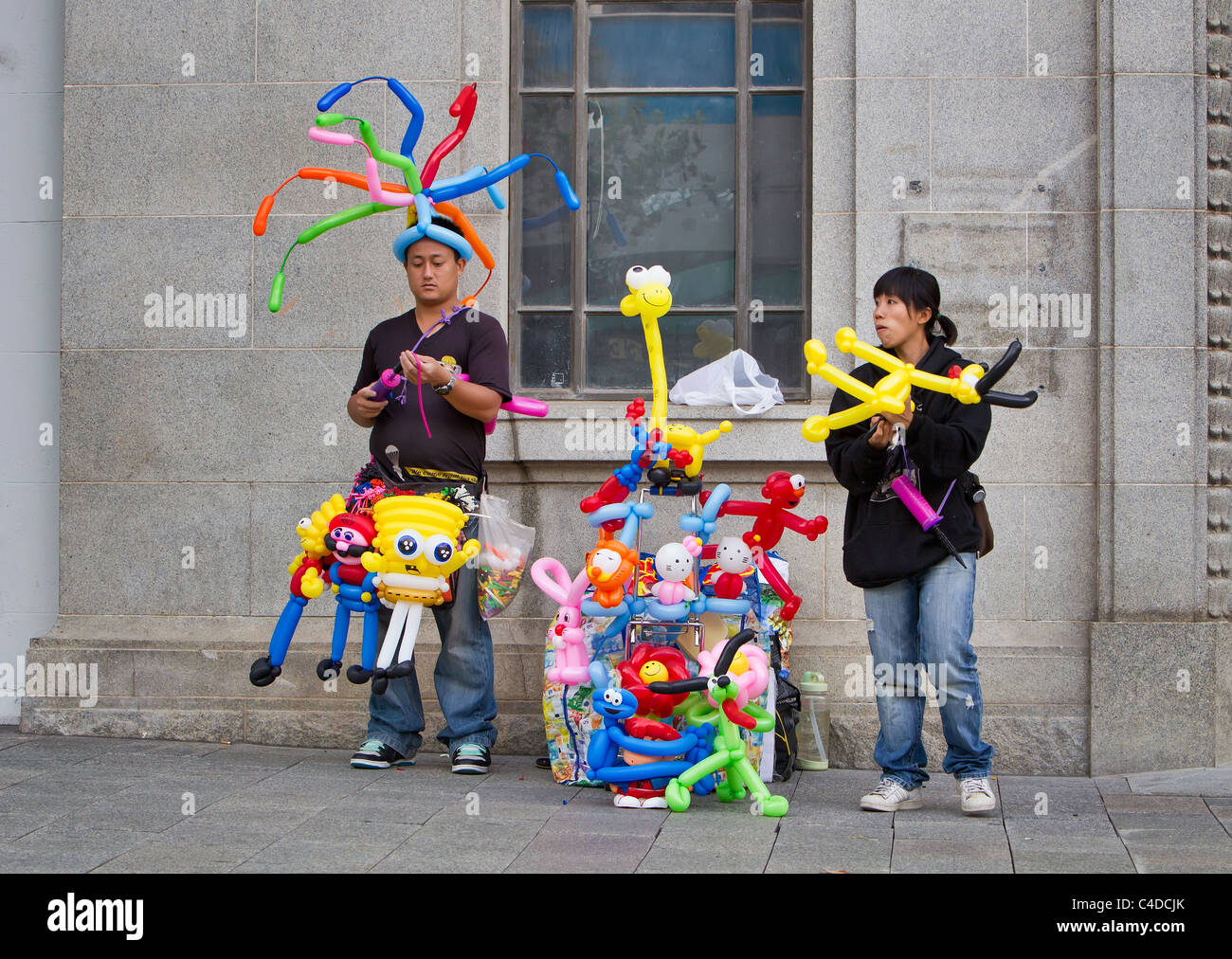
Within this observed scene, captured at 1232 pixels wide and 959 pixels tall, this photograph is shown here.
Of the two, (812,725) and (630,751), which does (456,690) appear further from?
(812,725)

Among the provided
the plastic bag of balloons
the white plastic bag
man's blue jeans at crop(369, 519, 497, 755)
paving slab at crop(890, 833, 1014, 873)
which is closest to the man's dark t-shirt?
the plastic bag of balloons

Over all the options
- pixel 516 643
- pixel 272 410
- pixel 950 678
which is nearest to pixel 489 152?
pixel 272 410

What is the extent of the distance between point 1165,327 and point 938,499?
1.77 metres

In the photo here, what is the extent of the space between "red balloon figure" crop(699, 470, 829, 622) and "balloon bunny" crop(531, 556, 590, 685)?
0.66 meters

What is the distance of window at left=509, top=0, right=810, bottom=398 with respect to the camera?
261 inches

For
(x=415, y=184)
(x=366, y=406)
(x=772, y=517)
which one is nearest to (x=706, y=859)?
(x=772, y=517)

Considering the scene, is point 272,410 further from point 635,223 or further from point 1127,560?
point 1127,560

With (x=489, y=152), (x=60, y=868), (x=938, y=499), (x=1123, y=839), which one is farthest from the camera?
(x=489, y=152)

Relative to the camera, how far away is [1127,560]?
6074 mm

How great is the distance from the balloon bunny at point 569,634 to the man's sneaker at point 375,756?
99 cm

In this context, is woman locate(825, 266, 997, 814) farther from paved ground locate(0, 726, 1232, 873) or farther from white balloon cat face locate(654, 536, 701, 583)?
white balloon cat face locate(654, 536, 701, 583)

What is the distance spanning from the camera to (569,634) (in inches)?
203

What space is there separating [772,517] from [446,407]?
139cm

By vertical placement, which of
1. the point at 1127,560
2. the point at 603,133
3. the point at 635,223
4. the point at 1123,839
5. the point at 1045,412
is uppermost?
the point at 603,133
